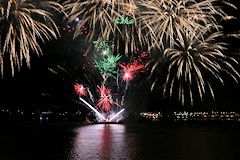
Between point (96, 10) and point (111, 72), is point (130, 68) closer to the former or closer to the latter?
point (111, 72)

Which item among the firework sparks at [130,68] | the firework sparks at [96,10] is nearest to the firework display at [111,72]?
the firework sparks at [130,68]

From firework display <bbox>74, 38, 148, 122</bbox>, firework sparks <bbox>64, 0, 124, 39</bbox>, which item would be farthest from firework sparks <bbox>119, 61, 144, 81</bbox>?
firework sparks <bbox>64, 0, 124, 39</bbox>

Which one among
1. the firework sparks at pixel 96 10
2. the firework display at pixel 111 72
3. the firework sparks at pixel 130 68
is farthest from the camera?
the firework sparks at pixel 130 68

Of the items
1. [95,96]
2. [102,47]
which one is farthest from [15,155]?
[95,96]

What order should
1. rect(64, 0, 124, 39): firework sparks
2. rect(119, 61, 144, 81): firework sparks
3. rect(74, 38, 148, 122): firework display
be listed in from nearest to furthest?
1. rect(64, 0, 124, 39): firework sparks
2. rect(74, 38, 148, 122): firework display
3. rect(119, 61, 144, 81): firework sparks

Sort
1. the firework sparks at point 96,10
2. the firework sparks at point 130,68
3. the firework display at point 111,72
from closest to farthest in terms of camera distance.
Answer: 1. the firework sparks at point 96,10
2. the firework display at point 111,72
3. the firework sparks at point 130,68

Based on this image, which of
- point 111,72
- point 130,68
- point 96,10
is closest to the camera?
point 96,10

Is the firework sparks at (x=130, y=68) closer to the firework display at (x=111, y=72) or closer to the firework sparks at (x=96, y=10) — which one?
the firework display at (x=111, y=72)

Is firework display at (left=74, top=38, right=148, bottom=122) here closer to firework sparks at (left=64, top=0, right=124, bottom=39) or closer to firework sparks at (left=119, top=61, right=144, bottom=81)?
firework sparks at (left=119, top=61, right=144, bottom=81)

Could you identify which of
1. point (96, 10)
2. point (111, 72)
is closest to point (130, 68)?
point (111, 72)

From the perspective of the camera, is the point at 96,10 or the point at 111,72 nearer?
the point at 96,10

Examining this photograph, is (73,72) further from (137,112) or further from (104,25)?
(104,25)

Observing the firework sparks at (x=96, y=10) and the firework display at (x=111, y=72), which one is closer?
the firework sparks at (x=96, y=10)

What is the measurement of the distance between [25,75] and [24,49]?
133 feet
